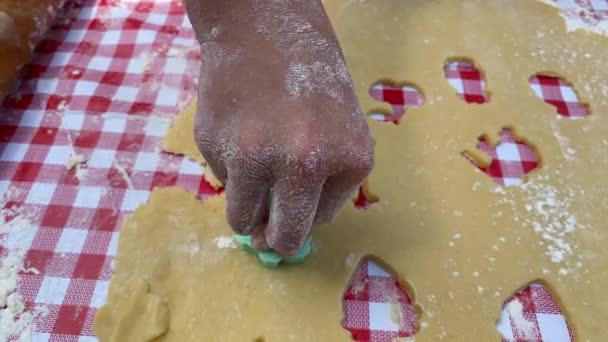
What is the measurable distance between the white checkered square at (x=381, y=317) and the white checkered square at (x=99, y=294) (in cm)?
55

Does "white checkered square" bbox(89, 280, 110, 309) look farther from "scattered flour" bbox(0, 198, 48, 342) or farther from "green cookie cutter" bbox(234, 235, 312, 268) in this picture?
"green cookie cutter" bbox(234, 235, 312, 268)

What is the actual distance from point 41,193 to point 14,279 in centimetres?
22

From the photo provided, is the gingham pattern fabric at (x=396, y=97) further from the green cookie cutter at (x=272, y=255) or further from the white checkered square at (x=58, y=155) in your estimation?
the white checkered square at (x=58, y=155)

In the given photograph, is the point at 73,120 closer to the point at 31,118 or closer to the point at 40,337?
the point at 31,118

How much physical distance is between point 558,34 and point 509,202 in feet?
2.07

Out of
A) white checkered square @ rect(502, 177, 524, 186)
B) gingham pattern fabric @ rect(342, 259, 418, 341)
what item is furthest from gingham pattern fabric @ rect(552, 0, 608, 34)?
gingham pattern fabric @ rect(342, 259, 418, 341)

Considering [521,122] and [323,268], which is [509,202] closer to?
[521,122]

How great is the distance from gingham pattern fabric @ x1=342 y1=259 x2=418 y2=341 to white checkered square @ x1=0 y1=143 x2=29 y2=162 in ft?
2.81

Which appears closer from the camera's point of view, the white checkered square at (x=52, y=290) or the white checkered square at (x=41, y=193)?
the white checkered square at (x=52, y=290)

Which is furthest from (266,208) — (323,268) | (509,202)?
(509,202)

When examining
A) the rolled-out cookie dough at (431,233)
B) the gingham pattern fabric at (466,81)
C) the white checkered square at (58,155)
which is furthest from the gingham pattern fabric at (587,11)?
the white checkered square at (58,155)

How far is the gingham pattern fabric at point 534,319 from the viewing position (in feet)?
3.51

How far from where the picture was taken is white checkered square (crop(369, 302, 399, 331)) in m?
1.07

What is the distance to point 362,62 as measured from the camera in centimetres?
142
